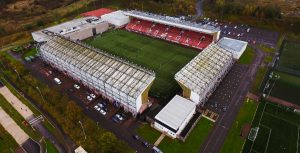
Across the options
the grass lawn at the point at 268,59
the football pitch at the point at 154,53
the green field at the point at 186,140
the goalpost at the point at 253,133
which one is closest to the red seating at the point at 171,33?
the football pitch at the point at 154,53

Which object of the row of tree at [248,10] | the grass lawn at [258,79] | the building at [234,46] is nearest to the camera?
the grass lawn at [258,79]

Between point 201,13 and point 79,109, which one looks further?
point 201,13

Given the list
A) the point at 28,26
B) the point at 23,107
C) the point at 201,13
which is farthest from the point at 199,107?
the point at 28,26

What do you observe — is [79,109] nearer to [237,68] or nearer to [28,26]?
[237,68]

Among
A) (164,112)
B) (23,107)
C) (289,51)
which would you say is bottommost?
(23,107)

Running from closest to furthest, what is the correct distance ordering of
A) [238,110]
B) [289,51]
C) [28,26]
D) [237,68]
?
[238,110] → [237,68] → [289,51] → [28,26]

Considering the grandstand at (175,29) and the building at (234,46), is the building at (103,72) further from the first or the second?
the grandstand at (175,29)
